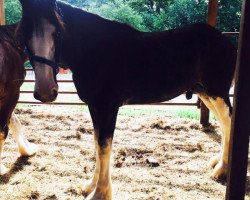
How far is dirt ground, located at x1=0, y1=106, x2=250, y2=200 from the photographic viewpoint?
3301 millimetres

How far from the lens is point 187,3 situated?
780 inches

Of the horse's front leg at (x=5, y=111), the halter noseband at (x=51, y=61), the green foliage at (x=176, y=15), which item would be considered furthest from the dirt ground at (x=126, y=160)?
the green foliage at (x=176, y=15)

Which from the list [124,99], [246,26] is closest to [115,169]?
[124,99]

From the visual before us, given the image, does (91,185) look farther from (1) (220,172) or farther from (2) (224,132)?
(2) (224,132)

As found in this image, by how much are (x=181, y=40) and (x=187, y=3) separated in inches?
695

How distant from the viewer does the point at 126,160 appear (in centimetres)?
419

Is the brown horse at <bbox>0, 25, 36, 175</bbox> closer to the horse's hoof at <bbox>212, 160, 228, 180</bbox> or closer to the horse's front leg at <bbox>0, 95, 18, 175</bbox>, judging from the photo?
the horse's front leg at <bbox>0, 95, 18, 175</bbox>

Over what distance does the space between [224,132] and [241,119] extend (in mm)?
2160

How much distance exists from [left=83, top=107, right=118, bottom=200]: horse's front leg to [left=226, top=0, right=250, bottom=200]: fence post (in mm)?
1465

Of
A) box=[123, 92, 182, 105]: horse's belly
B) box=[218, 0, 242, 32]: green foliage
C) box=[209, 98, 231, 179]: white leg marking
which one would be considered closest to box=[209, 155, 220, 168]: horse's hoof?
box=[209, 98, 231, 179]: white leg marking

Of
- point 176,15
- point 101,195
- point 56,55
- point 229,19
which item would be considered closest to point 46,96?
point 56,55

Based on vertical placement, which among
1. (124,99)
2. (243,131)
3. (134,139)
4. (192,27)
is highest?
(192,27)

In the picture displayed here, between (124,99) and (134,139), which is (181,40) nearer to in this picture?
(124,99)

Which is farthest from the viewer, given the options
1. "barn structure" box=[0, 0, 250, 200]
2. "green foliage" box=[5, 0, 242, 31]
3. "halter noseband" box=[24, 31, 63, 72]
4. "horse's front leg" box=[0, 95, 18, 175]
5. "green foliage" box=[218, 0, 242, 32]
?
"green foliage" box=[5, 0, 242, 31]
